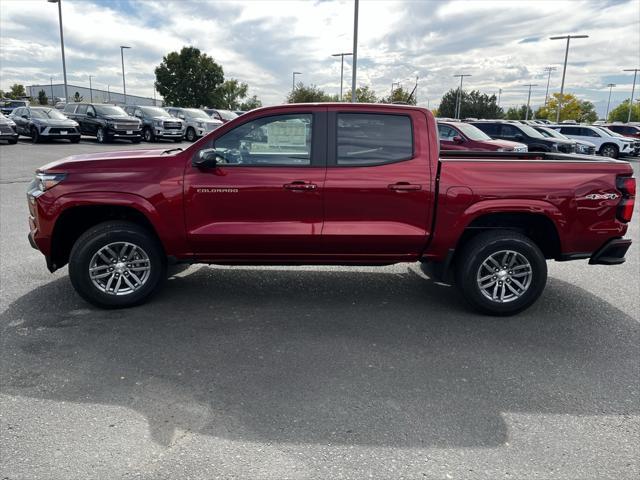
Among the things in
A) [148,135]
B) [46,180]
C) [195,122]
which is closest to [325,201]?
[46,180]

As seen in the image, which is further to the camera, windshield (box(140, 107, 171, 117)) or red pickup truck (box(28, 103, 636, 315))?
windshield (box(140, 107, 171, 117))

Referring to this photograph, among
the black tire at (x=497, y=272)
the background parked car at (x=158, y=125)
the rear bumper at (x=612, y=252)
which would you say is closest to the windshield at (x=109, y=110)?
the background parked car at (x=158, y=125)

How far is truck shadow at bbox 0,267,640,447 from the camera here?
10.1 feet

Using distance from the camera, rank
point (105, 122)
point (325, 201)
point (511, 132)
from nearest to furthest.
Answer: point (325, 201) < point (511, 132) < point (105, 122)

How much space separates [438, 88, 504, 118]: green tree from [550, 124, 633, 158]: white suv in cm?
5278

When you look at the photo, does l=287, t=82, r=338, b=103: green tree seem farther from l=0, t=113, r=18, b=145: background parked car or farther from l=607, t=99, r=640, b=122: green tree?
l=607, t=99, r=640, b=122: green tree

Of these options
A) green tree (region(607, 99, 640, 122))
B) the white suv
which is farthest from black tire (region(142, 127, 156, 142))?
green tree (region(607, 99, 640, 122))

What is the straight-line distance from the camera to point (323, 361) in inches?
150

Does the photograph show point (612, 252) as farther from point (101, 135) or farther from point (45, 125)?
point (101, 135)

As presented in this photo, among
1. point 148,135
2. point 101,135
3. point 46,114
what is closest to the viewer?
point 46,114

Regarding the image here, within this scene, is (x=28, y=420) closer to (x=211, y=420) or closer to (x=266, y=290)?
(x=211, y=420)

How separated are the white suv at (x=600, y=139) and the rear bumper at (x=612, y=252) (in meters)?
23.2

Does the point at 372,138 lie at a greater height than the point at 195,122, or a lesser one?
lesser

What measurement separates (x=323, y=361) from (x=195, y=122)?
25.2 metres
